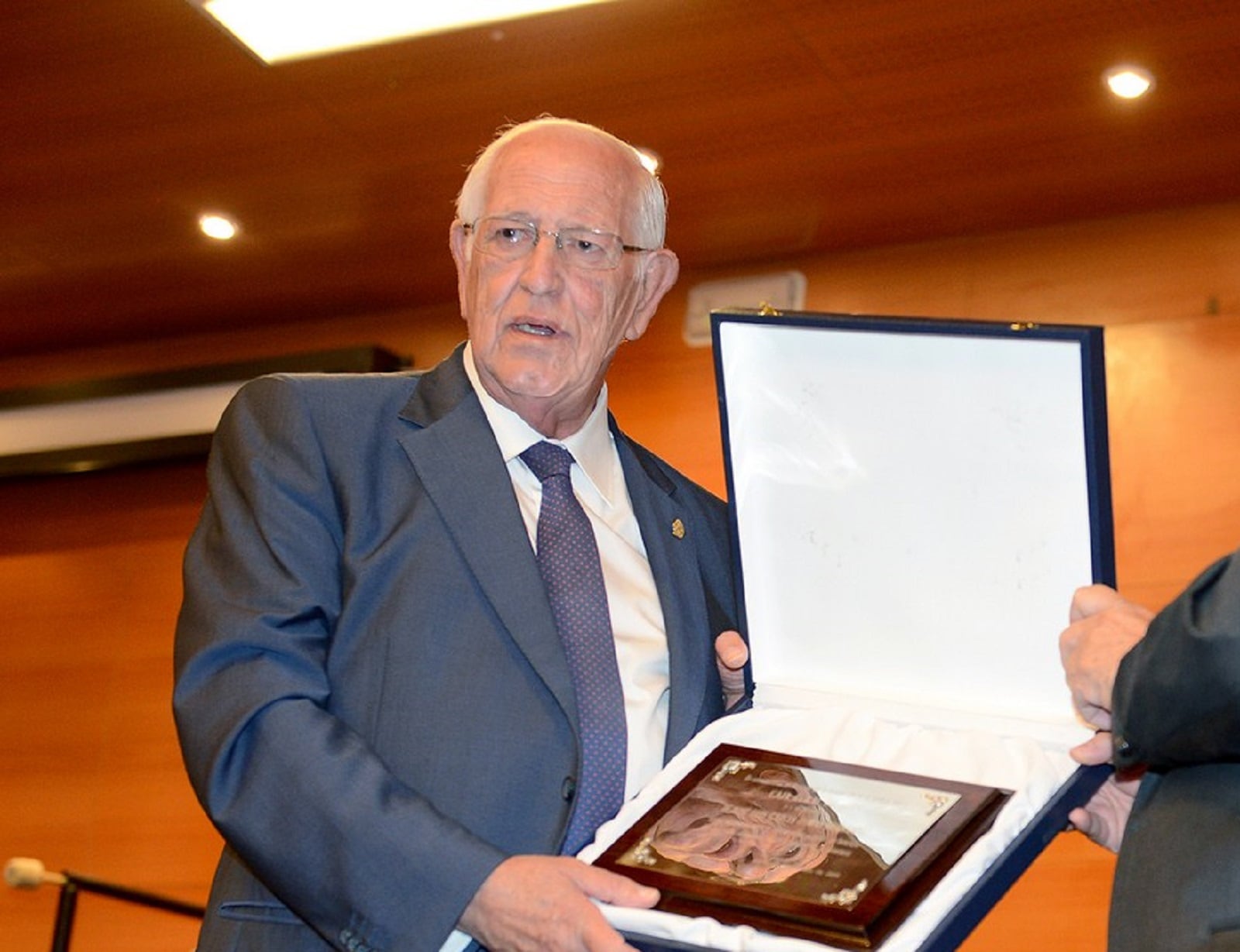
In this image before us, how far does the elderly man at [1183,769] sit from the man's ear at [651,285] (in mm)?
1076

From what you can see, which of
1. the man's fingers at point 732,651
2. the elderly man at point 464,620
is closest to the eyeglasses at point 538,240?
the elderly man at point 464,620

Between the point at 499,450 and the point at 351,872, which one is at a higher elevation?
the point at 499,450

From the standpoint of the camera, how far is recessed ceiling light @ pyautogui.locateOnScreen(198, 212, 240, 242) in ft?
18.0

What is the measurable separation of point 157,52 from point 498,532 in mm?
2612

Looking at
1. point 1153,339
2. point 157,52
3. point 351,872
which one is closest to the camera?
point 351,872

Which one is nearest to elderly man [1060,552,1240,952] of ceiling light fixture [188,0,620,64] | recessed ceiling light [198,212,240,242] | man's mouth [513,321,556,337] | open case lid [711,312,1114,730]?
open case lid [711,312,1114,730]

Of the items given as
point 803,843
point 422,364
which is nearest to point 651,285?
point 803,843

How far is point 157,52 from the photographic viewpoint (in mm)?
4414

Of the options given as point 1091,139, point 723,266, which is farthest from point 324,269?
point 1091,139

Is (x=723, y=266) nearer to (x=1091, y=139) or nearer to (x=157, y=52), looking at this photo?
(x=1091, y=139)

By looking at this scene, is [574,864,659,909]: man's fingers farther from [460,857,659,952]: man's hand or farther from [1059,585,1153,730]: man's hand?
[1059,585,1153,730]: man's hand

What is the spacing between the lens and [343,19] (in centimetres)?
424

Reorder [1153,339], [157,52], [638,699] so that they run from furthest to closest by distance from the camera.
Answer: [1153,339] → [157,52] → [638,699]

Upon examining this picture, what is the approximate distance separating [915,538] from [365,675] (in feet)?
2.50
